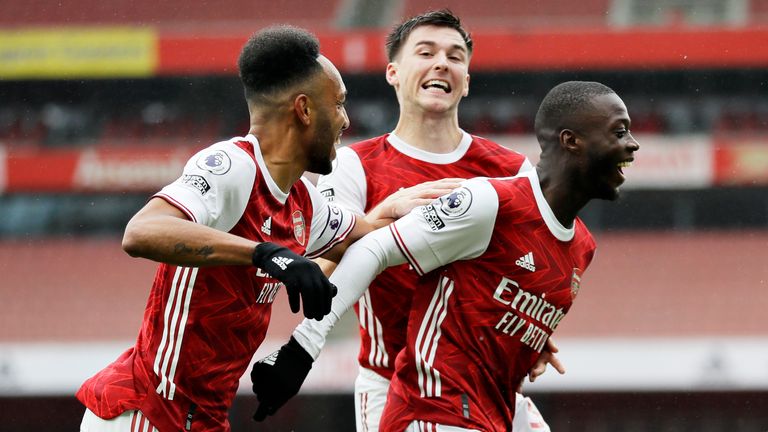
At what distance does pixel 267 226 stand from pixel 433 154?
3.44ft

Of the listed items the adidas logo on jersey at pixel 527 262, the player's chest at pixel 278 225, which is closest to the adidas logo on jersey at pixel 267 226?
the player's chest at pixel 278 225

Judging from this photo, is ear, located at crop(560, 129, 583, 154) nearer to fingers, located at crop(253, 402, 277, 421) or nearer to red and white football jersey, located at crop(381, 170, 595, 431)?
red and white football jersey, located at crop(381, 170, 595, 431)

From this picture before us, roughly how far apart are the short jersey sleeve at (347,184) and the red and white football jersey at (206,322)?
0.76 meters

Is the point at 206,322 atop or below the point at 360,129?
atop

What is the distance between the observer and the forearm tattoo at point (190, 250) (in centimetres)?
243

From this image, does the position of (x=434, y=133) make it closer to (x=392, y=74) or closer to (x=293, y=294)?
(x=392, y=74)

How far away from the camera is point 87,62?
47.3 ft

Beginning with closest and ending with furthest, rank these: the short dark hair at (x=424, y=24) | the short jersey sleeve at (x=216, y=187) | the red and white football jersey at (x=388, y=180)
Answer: the short jersey sleeve at (x=216, y=187) → the red and white football jersey at (x=388, y=180) → the short dark hair at (x=424, y=24)

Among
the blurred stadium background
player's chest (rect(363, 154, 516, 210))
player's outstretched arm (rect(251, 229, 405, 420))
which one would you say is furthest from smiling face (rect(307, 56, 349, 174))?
the blurred stadium background

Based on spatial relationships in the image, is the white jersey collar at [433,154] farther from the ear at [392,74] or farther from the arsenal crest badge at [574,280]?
the arsenal crest badge at [574,280]

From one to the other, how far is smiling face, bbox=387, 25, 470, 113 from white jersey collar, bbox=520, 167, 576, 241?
733mm

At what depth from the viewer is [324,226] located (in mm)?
3125

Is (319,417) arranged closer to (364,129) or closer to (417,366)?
(364,129)

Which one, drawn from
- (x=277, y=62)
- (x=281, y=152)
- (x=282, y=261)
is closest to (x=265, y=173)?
(x=281, y=152)
